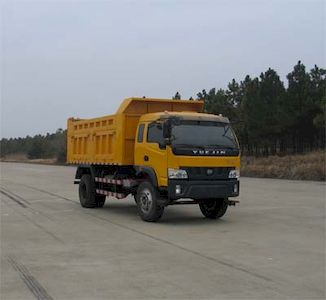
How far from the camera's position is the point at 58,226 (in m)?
13.1

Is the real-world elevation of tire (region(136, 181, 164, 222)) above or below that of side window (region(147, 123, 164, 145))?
below

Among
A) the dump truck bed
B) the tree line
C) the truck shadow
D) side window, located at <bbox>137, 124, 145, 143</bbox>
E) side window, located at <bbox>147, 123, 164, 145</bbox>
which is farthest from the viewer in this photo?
the tree line

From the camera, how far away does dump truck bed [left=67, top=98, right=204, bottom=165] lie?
49.6 ft

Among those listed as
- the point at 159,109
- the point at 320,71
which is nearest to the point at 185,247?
the point at 159,109

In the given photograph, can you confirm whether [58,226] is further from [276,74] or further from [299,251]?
[276,74]

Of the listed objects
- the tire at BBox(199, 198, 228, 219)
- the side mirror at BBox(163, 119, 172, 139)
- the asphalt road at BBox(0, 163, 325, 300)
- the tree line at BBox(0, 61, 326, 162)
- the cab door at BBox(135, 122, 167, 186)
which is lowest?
the asphalt road at BBox(0, 163, 325, 300)

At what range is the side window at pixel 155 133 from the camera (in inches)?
531

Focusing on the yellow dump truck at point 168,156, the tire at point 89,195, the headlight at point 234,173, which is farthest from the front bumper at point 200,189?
the tire at point 89,195

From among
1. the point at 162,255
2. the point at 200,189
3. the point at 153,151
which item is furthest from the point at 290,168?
the point at 162,255

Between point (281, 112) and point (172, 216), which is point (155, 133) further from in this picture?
point (281, 112)

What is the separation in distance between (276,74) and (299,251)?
166ft

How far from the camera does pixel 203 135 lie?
44.5 feet

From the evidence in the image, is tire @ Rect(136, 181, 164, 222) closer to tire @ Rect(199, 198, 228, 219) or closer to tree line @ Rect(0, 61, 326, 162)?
tire @ Rect(199, 198, 228, 219)

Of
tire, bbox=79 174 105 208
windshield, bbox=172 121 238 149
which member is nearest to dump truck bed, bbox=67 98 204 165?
tire, bbox=79 174 105 208
